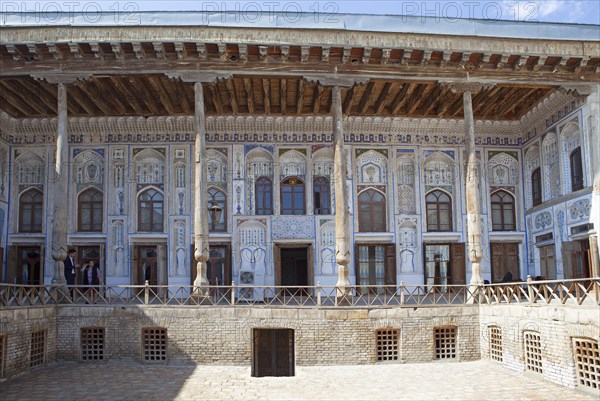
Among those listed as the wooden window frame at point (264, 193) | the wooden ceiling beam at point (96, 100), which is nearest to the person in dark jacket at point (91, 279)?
the wooden ceiling beam at point (96, 100)

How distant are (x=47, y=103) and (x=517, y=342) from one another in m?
14.1

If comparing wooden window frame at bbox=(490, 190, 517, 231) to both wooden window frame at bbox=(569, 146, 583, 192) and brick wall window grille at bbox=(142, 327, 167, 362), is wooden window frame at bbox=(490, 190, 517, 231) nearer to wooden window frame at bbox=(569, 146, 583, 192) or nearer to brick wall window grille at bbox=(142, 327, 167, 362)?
wooden window frame at bbox=(569, 146, 583, 192)

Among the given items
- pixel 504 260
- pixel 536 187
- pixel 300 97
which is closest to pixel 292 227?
pixel 300 97

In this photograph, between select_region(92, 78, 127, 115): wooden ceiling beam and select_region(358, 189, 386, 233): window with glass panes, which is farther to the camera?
select_region(358, 189, 386, 233): window with glass panes

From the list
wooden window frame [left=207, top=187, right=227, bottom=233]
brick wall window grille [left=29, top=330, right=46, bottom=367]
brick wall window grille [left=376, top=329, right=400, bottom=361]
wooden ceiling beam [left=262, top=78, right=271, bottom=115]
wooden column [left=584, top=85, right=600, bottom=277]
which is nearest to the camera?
brick wall window grille [left=29, top=330, right=46, bottom=367]

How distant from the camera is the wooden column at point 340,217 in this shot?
48.2 feet

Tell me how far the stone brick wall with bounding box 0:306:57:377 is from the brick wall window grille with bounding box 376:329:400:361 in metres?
7.41

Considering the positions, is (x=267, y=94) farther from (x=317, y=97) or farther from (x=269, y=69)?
(x=269, y=69)

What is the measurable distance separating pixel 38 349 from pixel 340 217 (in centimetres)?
740

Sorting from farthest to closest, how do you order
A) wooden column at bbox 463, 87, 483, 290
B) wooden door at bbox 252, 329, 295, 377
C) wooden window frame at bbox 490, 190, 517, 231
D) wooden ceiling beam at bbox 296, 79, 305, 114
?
wooden window frame at bbox 490, 190, 517, 231, wooden ceiling beam at bbox 296, 79, 305, 114, wooden door at bbox 252, 329, 295, 377, wooden column at bbox 463, 87, 483, 290

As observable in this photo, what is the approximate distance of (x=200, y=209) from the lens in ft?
49.4

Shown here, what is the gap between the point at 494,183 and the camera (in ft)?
65.4

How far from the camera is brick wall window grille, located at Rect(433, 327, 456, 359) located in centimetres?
1443

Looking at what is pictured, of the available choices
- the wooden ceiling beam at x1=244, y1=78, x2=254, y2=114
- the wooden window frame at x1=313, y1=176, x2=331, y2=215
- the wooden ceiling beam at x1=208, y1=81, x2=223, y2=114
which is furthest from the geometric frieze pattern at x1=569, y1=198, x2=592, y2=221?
the wooden ceiling beam at x1=208, y1=81, x2=223, y2=114
